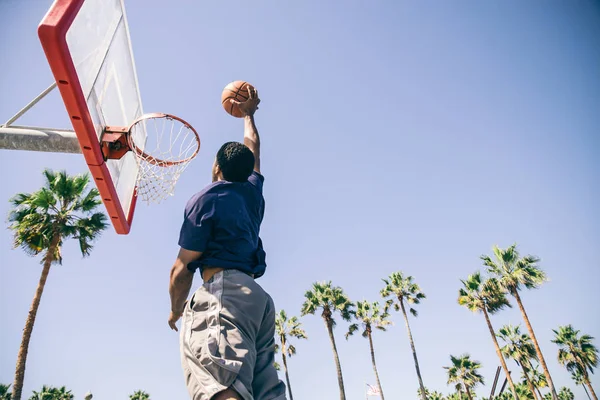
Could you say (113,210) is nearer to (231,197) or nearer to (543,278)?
(231,197)

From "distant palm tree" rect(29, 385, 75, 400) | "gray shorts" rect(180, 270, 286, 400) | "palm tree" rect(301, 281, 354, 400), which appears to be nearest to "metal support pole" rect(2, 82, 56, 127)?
"gray shorts" rect(180, 270, 286, 400)

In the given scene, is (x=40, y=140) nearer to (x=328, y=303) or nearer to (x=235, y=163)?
(x=235, y=163)

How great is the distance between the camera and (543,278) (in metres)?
22.7

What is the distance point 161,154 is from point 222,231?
3.56 m

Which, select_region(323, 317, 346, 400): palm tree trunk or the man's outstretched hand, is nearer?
the man's outstretched hand

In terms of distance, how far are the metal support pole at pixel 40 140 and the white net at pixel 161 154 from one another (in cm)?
95

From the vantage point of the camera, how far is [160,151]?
5.18 metres

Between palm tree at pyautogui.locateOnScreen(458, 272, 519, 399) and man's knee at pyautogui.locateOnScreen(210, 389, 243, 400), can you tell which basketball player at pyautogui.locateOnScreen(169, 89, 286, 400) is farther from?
palm tree at pyautogui.locateOnScreen(458, 272, 519, 399)

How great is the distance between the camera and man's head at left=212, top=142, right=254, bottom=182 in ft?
8.00

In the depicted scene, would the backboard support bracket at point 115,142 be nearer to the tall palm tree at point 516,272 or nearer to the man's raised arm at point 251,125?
the man's raised arm at point 251,125

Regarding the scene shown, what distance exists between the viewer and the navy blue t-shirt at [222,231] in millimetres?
2070

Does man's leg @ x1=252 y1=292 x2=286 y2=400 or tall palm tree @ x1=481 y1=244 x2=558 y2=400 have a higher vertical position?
tall palm tree @ x1=481 y1=244 x2=558 y2=400

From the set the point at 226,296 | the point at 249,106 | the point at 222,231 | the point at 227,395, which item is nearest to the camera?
the point at 227,395

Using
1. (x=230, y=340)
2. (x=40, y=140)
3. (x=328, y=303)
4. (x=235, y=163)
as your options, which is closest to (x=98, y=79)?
(x=40, y=140)
